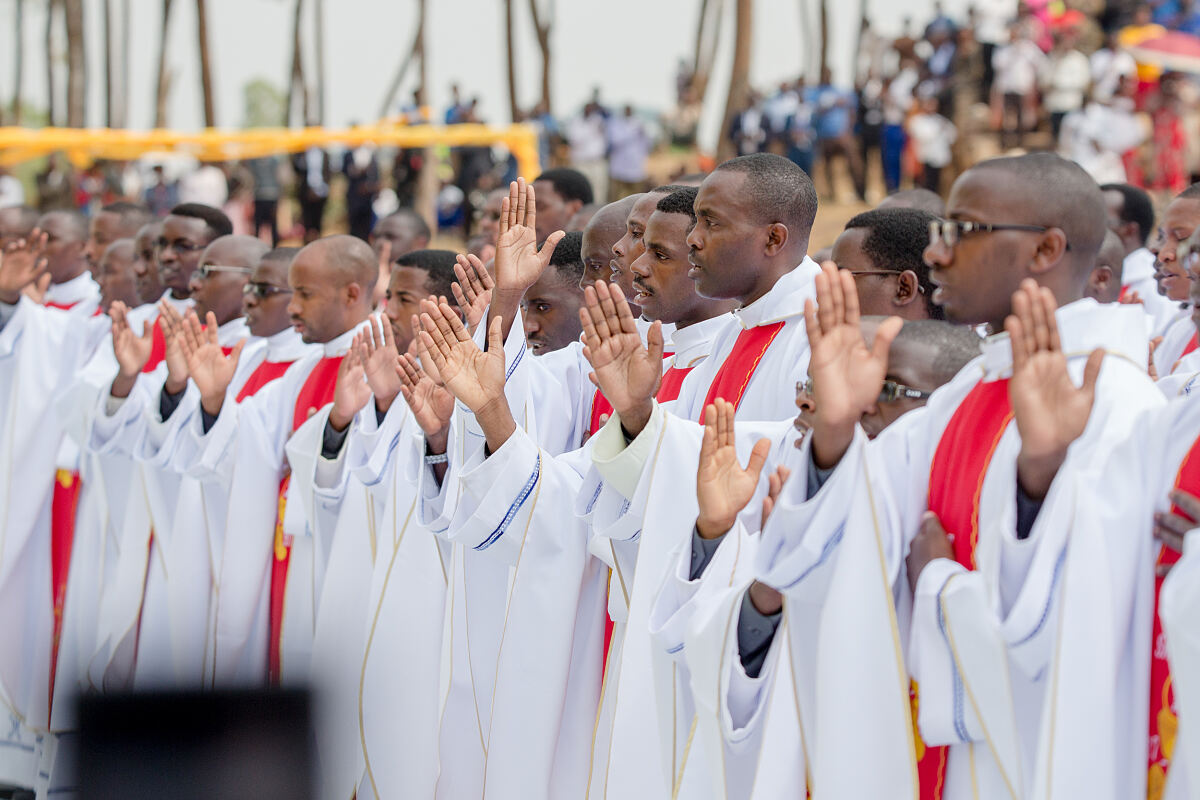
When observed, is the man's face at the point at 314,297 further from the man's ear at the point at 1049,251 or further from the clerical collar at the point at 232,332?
the man's ear at the point at 1049,251

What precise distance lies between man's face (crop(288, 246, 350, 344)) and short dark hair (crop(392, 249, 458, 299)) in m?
0.50

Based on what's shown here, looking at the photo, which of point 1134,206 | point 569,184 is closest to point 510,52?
point 569,184

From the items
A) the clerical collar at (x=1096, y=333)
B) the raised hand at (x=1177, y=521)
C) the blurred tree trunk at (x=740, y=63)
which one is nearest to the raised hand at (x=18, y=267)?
the clerical collar at (x=1096, y=333)

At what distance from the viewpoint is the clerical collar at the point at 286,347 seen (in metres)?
6.98

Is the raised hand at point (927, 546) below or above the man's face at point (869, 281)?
below

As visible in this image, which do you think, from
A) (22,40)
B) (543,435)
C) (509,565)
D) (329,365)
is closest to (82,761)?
(509,565)

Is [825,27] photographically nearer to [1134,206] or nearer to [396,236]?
[396,236]

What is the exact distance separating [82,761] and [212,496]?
499cm

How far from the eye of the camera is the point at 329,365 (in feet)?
21.3

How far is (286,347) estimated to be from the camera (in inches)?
276

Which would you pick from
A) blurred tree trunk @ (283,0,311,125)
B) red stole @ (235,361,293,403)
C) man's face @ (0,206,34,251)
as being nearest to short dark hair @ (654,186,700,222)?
red stole @ (235,361,293,403)

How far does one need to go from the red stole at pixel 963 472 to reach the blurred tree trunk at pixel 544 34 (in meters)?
27.4

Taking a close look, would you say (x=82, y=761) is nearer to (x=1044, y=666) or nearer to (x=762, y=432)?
(x=1044, y=666)

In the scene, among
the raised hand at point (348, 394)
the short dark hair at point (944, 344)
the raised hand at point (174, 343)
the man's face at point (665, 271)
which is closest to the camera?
the short dark hair at point (944, 344)
